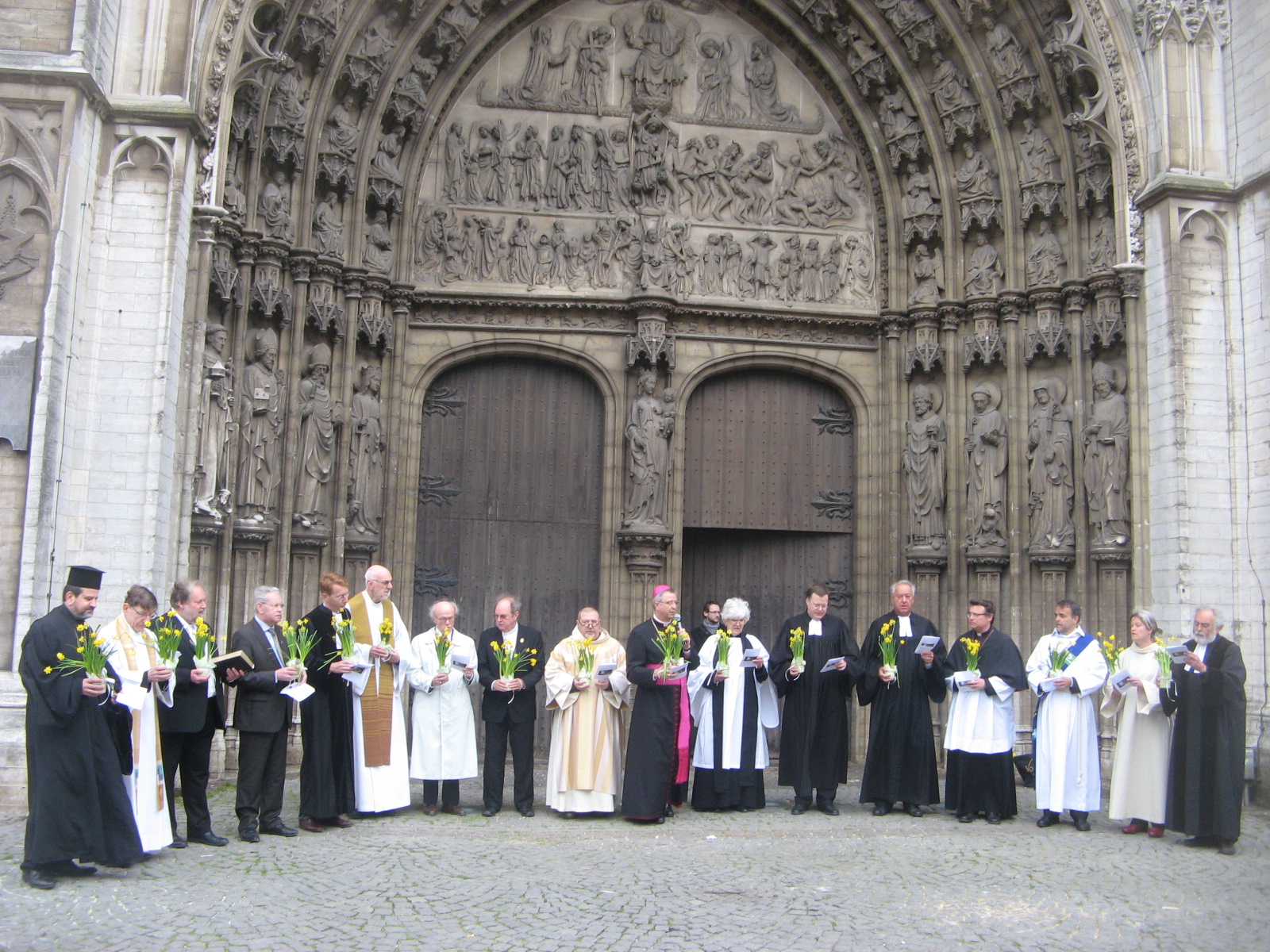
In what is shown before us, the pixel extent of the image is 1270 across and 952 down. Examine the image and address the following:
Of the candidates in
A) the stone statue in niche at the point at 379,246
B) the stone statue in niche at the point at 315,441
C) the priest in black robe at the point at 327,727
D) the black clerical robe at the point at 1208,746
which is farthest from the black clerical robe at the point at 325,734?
the black clerical robe at the point at 1208,746

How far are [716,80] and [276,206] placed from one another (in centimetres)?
546

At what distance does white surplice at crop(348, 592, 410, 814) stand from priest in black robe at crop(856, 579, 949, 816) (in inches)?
142

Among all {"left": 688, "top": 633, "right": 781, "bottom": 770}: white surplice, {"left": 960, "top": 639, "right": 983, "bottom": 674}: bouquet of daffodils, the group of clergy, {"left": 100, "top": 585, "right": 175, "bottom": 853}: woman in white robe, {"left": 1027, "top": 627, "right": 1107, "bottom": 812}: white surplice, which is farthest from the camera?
{"left": 688, "top": 633, "right": 781, "bottom": 770}: white surplice

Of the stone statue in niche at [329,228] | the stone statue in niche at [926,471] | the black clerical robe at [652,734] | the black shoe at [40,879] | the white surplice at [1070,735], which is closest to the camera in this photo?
the black shoe at [40,879]

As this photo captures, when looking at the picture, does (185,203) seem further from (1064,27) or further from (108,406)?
(1064,27)

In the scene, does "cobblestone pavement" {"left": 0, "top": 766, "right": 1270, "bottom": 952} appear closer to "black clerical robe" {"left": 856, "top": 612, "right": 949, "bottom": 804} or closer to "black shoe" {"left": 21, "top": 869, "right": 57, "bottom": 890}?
"black shoe" {"left": 21, "top": 869, "right": 57, "bottom": 890}

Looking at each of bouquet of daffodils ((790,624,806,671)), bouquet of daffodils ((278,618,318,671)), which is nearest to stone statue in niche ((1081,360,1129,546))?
bouquet of daffodils ((790,624,806,671))

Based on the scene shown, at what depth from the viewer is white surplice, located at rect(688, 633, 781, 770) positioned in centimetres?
954

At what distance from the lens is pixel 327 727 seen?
8.39 m

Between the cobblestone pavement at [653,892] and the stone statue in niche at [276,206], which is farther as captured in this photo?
the stone statue in niche at [276,206]

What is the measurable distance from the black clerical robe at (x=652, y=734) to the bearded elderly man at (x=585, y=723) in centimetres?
15

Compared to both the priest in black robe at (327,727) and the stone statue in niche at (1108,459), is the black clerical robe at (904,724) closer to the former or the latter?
the stone statue in niche at (1108,459)

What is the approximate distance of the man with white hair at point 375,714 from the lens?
28.8 ft

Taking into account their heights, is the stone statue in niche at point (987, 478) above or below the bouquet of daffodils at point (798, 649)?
above
